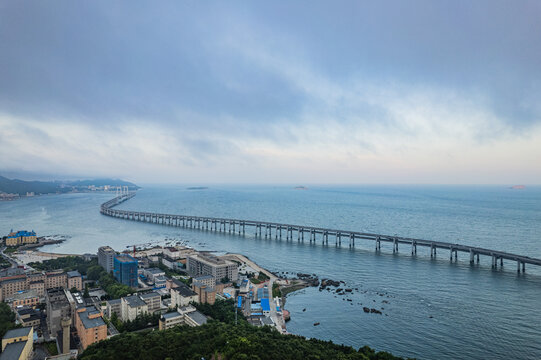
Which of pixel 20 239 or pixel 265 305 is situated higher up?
pixel 20 239

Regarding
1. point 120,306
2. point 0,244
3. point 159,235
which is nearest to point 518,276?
point 120,306

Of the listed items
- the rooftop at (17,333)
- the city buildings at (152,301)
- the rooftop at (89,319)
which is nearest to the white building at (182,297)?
the city buildings at (152,301)

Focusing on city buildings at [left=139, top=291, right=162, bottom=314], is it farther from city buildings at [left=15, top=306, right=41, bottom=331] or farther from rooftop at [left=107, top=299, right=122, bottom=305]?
city buildings at [left=15, top=306, right=41, bottom=331]

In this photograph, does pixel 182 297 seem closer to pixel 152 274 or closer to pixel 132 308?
pixel 132 308

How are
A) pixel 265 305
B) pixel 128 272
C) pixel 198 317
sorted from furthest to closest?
pixel 128 272
pixel 265 305
pixel 198 317

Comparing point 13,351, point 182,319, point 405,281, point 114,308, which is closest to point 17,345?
point 13,351

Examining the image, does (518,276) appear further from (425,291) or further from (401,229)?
(401,229)

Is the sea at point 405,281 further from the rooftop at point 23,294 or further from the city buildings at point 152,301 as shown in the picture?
the rooftop at point 23,294
